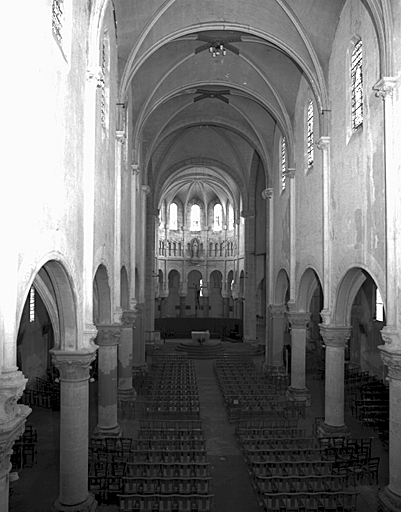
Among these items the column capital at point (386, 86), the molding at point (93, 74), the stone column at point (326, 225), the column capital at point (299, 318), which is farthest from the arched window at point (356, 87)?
the column capital at point (299, 318)

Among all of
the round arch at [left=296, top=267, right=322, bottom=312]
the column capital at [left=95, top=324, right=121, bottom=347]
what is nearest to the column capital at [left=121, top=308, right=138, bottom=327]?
the column capital at [left=95, top=324, right=121, bottom=347]

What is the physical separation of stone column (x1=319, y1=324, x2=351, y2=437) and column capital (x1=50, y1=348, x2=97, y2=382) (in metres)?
10.4

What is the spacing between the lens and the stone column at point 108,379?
18078 millimetres

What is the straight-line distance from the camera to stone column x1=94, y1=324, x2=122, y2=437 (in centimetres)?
1808

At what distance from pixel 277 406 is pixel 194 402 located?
3862 millimetres

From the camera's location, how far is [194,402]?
23453 millimetres

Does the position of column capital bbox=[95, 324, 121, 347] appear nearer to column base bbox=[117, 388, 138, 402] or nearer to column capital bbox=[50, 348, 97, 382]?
column capital bbox=[50, 348, 97, 382]

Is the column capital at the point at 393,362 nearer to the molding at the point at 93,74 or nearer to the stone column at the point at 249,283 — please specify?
the molding at the point at 93,74

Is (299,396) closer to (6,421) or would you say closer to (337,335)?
(337,335)

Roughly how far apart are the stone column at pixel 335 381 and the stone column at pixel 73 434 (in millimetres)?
10232

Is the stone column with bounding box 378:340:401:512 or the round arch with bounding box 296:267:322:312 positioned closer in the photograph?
the stone column with bounding box 378:340:401:512

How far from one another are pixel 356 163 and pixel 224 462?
11.1 metres

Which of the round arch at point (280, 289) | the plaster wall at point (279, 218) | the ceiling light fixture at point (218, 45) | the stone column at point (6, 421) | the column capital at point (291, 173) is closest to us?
the stone column at point (6, 421)

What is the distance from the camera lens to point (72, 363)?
12.5m
